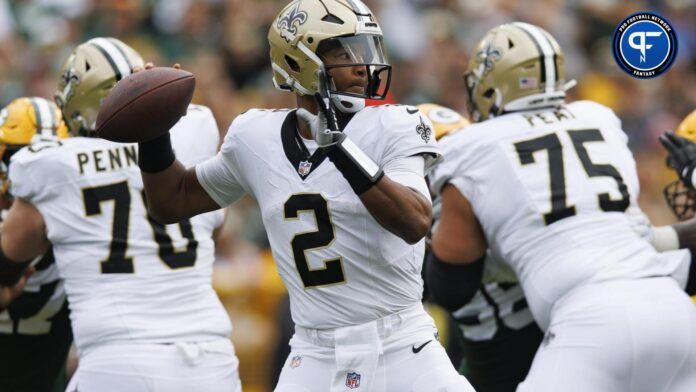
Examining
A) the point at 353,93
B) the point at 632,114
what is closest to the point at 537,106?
the point at 353,93

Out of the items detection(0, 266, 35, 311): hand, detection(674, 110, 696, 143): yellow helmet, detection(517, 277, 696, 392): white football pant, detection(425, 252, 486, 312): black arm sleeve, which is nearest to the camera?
detection(517, 277, 696, 392): white football pant

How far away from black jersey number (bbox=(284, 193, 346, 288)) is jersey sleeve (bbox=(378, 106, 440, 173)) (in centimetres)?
30

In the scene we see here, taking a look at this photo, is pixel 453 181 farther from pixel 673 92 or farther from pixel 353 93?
pixel 673 92

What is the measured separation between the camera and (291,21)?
180 inches

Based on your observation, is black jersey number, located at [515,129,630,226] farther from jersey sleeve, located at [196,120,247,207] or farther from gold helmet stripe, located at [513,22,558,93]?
jersey sleeve, located at [196,120,247,207]

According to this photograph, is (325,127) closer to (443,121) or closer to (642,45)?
(443,121)

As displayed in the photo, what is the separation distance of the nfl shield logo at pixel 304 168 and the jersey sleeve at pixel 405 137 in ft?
0.95

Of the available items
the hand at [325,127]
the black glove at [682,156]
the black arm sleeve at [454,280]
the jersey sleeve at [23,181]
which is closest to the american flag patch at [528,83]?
the black glove at [682,156]

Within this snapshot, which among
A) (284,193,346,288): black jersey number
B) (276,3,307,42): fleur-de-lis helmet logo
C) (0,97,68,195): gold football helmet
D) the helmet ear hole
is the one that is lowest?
(0,97,68,195): gold football helmet

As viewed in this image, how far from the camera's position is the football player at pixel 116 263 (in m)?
5.41

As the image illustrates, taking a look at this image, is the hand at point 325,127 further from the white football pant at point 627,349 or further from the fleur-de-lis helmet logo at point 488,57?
the fleur-de-lis helmet logo at point 488,57

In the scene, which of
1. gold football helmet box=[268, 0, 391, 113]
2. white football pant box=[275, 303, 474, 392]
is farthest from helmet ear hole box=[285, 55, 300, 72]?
white football pant box=[275, 303, 474, 392]

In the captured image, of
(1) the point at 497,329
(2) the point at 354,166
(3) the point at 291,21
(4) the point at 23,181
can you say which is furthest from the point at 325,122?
(1) the point at 497,329

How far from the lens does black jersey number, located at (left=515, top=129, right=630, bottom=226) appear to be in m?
5.46
